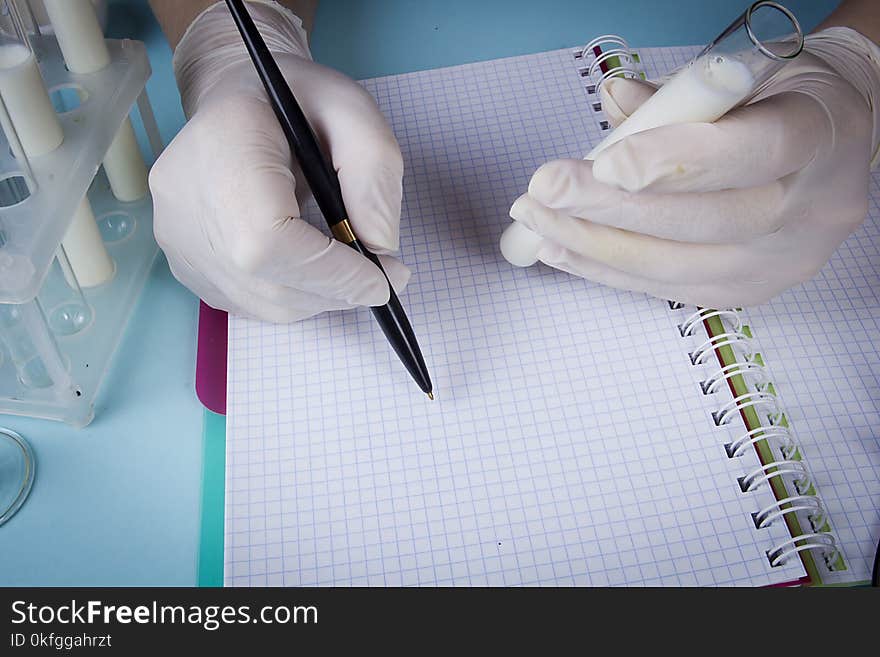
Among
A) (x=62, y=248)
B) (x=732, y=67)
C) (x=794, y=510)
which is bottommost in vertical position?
(x=794, y=510)

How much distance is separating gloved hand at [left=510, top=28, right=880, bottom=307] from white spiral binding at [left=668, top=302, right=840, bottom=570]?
40 millimetres

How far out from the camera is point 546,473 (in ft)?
2.35

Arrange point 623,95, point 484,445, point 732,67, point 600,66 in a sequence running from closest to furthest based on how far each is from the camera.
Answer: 1. point 732,67
2. point 484,445
3. point 623,95
4. point 600,66

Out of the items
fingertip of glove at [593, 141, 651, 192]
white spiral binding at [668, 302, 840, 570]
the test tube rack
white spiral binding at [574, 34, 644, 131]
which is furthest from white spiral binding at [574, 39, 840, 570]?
the test tube rack

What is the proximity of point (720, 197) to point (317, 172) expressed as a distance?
396 mm

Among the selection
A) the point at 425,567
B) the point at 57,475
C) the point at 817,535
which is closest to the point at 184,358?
the point at 57,475

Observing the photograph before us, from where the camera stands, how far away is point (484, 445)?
732 mm

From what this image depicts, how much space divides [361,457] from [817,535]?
0.42 meters

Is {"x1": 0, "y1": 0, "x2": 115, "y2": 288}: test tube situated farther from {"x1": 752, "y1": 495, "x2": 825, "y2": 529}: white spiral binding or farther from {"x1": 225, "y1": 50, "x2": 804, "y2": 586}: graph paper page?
{"x1": 752, "y1": 495, "x2": 825, "y2": 529}: white spiral binding

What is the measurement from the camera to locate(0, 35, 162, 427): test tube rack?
0.72 meters

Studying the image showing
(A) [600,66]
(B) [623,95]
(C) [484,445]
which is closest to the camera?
(C) [484,445]

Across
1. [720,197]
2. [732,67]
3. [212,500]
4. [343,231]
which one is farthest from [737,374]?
[212,500]

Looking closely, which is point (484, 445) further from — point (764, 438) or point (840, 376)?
point (840, 376)
